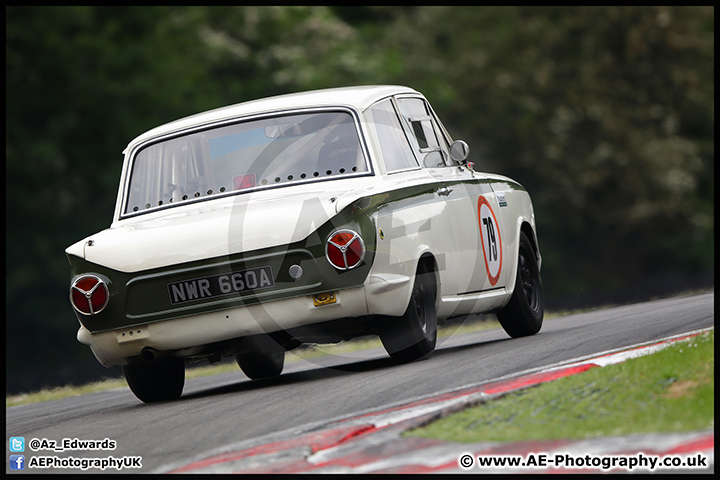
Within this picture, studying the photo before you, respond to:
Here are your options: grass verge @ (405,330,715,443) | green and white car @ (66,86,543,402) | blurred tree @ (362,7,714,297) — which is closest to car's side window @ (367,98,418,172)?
green and white car @ (66,86,543,402)

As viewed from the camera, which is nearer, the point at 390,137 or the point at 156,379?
the point at 156,379

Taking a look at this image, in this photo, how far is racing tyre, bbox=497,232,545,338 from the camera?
387 inches

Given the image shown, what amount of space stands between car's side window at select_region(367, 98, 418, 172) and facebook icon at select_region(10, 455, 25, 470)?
3.31 metres

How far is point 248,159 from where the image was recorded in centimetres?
841

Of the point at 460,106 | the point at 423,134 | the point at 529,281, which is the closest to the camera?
the point at 423,134

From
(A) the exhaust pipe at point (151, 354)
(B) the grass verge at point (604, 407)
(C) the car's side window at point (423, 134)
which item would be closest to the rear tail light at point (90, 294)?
(A) the exhaust pipe at point (151, 354)

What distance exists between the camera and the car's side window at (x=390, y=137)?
27.7 ft

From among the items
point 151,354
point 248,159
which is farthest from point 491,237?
point 151,354

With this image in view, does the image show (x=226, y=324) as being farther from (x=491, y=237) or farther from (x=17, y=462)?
(x=491, y=237)

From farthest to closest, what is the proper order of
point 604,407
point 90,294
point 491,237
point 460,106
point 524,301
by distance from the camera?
point 460,106 < point 524,301 < point 491,237 < point 90,294 < point 604,407

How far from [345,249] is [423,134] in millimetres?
2337

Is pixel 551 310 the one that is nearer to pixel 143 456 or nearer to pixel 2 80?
pixel 143 456

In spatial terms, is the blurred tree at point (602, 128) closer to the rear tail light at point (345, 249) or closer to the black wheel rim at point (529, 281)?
the black wheel rim at point (529, 281)

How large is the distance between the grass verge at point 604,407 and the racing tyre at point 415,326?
154 centimetres
